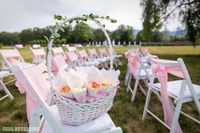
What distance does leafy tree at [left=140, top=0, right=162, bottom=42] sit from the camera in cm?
1252

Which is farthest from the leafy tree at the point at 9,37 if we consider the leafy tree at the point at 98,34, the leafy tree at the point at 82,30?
the leafy tree at the point at 82,30

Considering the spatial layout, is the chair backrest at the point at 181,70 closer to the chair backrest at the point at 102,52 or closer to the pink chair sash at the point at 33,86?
the pink chair sash at the point at 33,86

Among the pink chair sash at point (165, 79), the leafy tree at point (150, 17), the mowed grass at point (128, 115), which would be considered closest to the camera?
the pink chair sash at point (165, 79)

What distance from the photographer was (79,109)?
37.6 inches

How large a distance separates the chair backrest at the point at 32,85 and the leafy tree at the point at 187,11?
38.0 ft

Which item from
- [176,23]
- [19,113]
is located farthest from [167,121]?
[176,23]

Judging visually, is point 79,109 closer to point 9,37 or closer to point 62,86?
point 62,86

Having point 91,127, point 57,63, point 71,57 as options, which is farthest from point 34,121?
point 71,57

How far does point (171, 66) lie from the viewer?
1.82 meters

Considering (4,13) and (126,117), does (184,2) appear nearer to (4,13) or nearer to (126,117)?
(4,13)

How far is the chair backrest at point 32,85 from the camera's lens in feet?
3.04

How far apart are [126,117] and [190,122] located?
76cm

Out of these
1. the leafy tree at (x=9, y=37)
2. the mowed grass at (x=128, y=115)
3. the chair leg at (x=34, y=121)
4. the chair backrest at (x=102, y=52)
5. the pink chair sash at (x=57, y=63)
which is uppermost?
the leafy tree at (x=9, y=37)

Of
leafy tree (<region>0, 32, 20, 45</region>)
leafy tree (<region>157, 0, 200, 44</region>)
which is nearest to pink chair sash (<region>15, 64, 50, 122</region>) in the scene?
leafy tree (<region>157, 0, 200, 44</region>)
